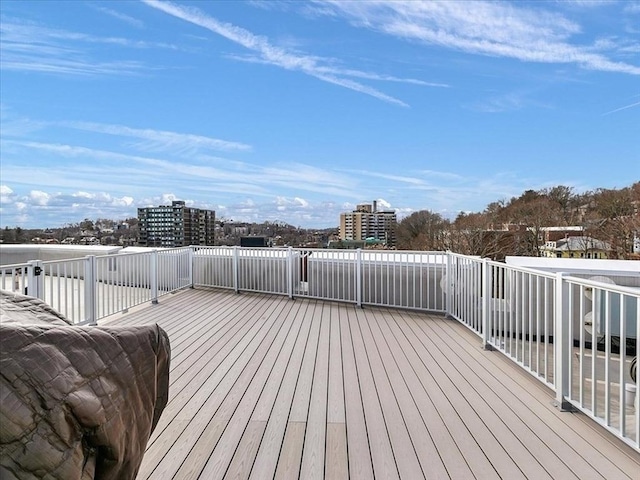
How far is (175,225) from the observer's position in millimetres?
12000

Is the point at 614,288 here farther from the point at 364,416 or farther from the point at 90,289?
the point at 90,289

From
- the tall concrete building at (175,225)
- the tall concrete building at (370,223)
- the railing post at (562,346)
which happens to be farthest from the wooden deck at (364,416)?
the tall concrete building at (370,223)

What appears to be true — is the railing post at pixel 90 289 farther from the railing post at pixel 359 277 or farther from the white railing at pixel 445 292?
the railing post at pixel 359 277

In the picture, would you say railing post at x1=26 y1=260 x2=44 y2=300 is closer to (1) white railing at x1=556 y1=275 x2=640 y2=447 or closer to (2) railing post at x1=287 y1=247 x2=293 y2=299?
(2) railing post at x1=287 y1=247 x2=293 y2=299

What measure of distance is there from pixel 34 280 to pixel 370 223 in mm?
20997

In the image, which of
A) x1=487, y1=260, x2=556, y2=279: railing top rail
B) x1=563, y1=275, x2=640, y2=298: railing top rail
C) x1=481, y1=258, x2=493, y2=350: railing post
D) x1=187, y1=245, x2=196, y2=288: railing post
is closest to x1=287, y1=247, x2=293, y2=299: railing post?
x1=187, y1=245, x2=196, y2=288: railing post

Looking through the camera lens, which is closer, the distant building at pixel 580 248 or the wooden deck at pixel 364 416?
the wooden deck at pixel 364 416

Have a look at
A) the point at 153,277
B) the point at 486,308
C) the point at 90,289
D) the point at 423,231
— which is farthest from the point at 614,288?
the point at 423,231

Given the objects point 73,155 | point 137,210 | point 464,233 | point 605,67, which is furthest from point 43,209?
point 605,67

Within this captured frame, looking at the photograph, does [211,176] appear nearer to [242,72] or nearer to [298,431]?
[242,72]

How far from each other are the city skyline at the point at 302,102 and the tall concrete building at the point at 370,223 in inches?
55.8

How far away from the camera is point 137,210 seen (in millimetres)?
14500

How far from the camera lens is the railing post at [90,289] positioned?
481 cm

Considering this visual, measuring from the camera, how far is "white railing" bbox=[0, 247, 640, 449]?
259 cm
